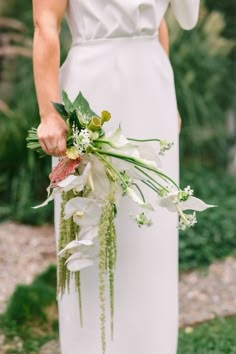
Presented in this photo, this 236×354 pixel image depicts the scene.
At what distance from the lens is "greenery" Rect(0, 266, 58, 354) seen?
4125 mm

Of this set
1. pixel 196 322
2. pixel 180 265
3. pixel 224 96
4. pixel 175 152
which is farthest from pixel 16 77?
pixel 175 152

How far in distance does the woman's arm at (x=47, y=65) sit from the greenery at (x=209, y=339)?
1.64 meters

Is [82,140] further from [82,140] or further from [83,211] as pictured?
[83,211]

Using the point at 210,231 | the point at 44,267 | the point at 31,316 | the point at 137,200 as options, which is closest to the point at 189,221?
the point at 137,200

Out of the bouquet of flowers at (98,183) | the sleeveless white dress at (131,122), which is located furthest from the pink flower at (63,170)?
the sleeveless white dress at (131,122)

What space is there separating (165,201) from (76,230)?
329 mm

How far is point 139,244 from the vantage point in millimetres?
→ 2879

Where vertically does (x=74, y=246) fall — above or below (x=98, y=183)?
below

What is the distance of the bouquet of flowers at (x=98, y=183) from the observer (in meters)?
2.52

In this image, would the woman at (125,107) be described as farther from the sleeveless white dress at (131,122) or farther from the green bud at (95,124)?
the green bud at (95,124)

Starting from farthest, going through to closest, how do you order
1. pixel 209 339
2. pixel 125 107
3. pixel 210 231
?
pixel 210 231 < pixel 209 339 < pixel 125 107

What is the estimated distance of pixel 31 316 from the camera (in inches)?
168

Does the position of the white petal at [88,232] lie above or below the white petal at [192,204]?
below

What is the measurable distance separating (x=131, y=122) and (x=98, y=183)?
1.09ft
